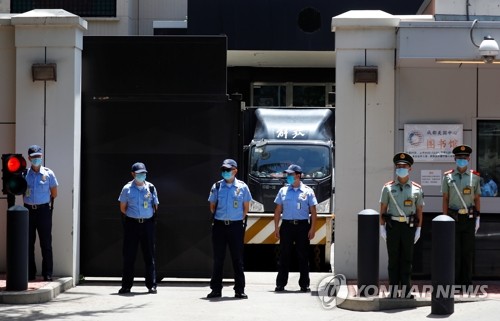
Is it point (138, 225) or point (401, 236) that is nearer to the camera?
point (401, 236)

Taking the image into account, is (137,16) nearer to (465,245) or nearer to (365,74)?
(365,74)

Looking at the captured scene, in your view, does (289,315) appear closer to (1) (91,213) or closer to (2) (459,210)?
(2) (459,210)

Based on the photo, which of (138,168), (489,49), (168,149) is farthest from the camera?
(168,149)

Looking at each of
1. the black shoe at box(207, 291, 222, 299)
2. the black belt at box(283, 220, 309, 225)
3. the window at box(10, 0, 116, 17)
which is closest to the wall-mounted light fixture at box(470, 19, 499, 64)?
the black belt at box(283, 220, 309, 225)

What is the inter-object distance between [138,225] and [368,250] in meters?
3.50

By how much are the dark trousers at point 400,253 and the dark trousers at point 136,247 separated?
346cm

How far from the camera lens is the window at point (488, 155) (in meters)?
15.6

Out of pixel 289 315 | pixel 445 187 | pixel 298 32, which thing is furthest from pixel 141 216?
pixel 298 32

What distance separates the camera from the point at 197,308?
528 inches

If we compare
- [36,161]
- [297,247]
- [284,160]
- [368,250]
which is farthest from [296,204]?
[284,160]

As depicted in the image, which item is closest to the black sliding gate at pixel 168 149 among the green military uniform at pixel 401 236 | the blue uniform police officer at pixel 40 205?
the blue uniform police officer at pixel 40 205

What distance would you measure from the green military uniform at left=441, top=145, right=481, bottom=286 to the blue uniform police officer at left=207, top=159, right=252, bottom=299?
277cm

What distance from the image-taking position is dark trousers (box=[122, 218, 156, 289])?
1488 cm

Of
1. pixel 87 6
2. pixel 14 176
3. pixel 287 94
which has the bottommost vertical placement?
pixel 14 176
